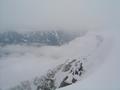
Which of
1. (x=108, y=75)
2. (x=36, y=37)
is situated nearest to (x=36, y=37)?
(x=36, y=37)

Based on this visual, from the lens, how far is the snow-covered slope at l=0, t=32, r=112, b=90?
93.7 inches

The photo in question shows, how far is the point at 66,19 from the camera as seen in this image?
2.58 m

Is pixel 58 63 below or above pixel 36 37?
below

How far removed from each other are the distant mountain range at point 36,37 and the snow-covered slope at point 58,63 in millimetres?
66

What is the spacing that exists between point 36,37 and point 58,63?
0.37 m

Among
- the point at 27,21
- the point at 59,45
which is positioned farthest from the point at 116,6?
the point at 27,21

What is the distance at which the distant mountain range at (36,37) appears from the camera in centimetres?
243

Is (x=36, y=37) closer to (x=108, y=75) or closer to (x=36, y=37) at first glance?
(x=36, y=37)

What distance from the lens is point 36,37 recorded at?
2.45 metres

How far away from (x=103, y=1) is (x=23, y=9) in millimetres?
918

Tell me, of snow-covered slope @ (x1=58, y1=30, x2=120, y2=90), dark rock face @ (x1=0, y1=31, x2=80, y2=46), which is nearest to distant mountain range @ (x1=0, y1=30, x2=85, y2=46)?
dark rock face @ (x1=0, y1=31, x2=80, y2=46)

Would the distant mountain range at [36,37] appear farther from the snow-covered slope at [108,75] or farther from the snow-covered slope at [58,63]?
the snow-covered slope at [108,75]

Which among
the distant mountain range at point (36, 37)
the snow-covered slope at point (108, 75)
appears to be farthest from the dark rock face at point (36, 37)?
the snow-covered slope at point (108, 75)

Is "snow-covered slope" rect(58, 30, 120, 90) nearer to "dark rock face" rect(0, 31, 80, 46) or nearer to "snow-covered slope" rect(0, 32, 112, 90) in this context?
"snow-covered slope" rect(0, 32, 112, 90)
